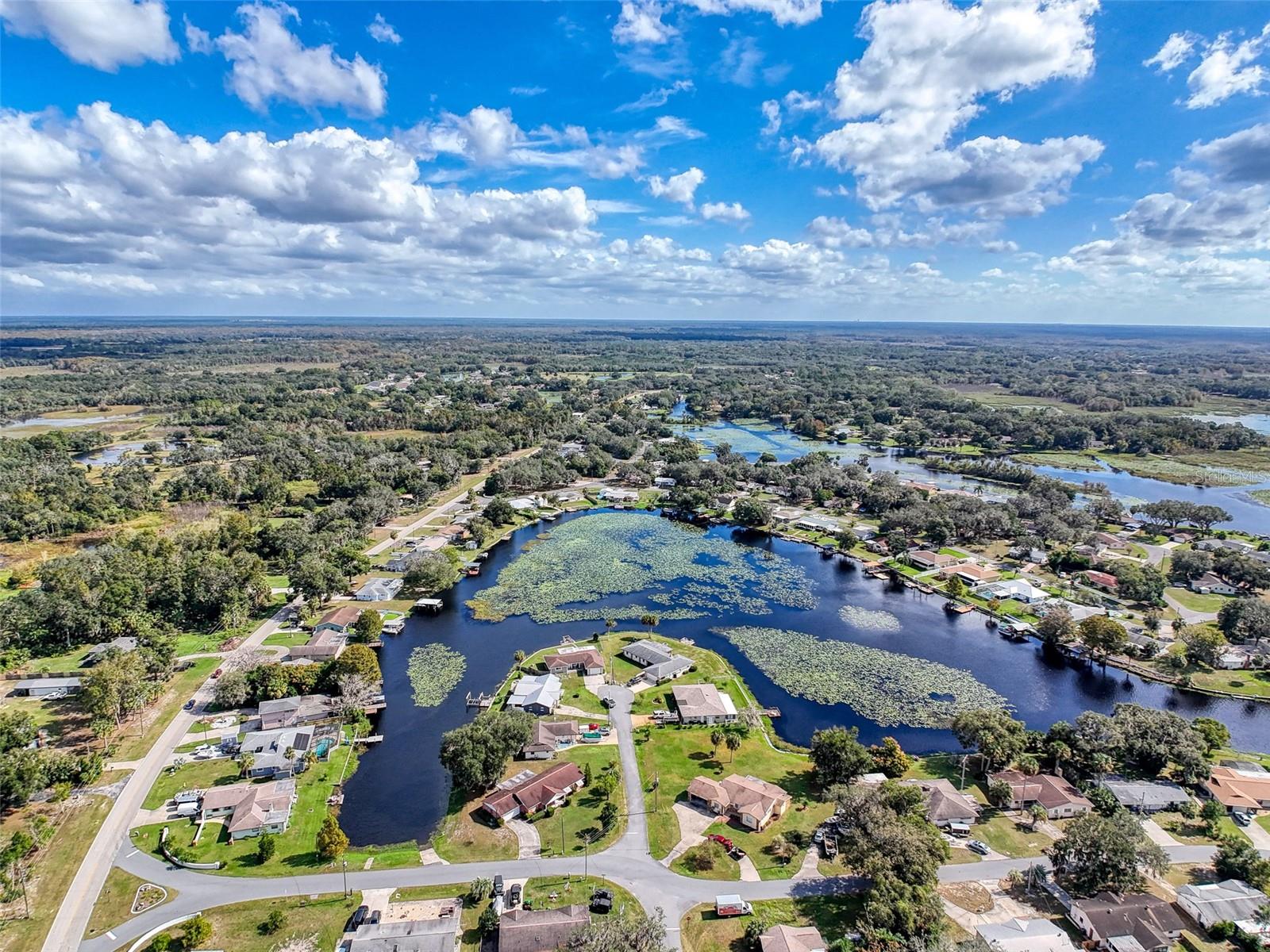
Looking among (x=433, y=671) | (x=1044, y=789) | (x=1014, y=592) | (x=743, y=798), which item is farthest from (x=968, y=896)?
(x=1014, y=592)

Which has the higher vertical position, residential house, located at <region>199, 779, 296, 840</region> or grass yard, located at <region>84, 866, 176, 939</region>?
residential house, located at <region>199, 779, 296, 840</region>

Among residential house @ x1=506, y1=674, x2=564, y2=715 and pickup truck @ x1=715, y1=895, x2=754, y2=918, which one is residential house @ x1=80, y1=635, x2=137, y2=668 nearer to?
residential house @ x1=506, y1=674, x2=564, y2=715

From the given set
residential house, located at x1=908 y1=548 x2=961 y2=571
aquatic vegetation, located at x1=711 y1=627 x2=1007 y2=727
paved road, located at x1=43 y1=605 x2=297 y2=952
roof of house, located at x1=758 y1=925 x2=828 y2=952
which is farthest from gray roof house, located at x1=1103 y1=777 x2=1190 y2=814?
paved road, located at x1=43 y1=605 x2=297 y2=952

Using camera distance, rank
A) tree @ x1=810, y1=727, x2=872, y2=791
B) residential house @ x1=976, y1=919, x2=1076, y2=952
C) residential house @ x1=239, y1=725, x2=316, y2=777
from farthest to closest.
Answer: residential house @ x1=239, y1=725, x2=316, y2=777 → tree @ x1=810, y1=727, x2=872, y2=791 → residential house @ x1=976, y1=919, x2=1076, y2=952

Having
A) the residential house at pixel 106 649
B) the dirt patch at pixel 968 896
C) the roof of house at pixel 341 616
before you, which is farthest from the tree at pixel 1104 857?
the residential house at pixel 106 649

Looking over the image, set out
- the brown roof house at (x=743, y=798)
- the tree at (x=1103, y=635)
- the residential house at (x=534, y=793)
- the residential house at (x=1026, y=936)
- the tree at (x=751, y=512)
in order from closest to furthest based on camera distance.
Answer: the residential house at (x=1026, y=936) → the brown roof house at (x=743, y=798) → the residential house at (x=534, y=793) → the tree at (x=1103, y=635) → the tree at (x=751, y=512)

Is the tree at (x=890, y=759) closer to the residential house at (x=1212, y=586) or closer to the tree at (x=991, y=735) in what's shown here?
the tree at (x=991, y=735)
